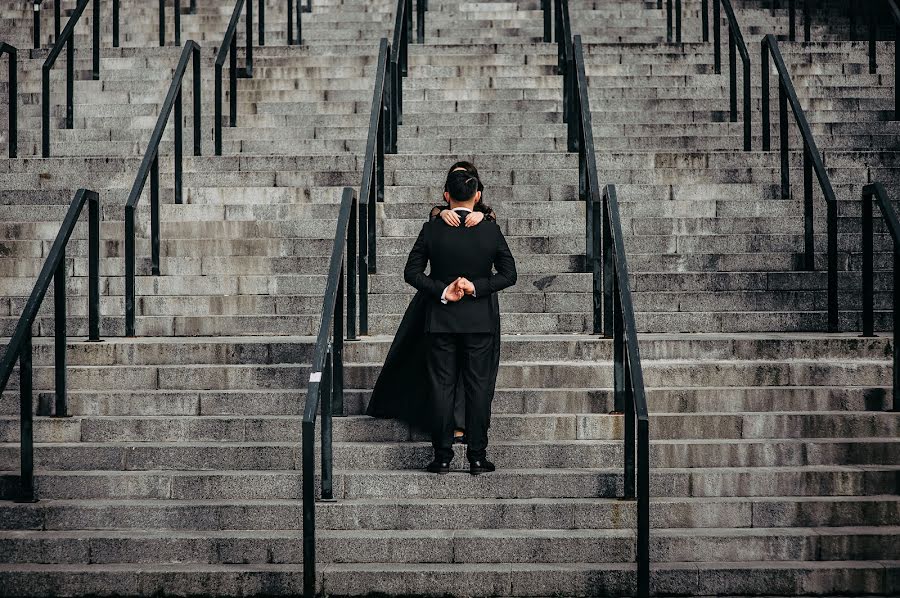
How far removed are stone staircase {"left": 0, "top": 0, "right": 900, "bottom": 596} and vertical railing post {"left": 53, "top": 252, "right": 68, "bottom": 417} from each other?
110 millimetres

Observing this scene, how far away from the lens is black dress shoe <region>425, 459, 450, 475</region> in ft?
19.4

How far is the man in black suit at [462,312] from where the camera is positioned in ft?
18.9

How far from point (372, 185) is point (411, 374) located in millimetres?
Answer: 2241

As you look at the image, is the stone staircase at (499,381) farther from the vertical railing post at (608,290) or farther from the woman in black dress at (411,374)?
the vertical railing post at (608,290)

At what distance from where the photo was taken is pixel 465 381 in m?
5.82

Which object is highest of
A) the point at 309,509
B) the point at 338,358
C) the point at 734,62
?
the point at 734,62

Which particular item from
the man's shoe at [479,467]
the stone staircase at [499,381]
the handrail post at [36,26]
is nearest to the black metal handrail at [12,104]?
the stone staircase at [499,381]

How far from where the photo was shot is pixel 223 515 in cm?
580

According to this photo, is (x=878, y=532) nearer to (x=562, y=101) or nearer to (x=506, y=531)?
(x=506, y=531)

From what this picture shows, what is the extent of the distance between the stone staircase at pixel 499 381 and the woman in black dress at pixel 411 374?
127mm

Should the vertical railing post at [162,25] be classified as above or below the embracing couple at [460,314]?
above

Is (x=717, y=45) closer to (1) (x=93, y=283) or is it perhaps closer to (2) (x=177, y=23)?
(2) (x=177, y=23)

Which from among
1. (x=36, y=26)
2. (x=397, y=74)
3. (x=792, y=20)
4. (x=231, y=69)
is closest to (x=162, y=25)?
(x=36, y=26)

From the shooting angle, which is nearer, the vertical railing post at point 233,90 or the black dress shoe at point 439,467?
the black dress shoe at point 439,467
